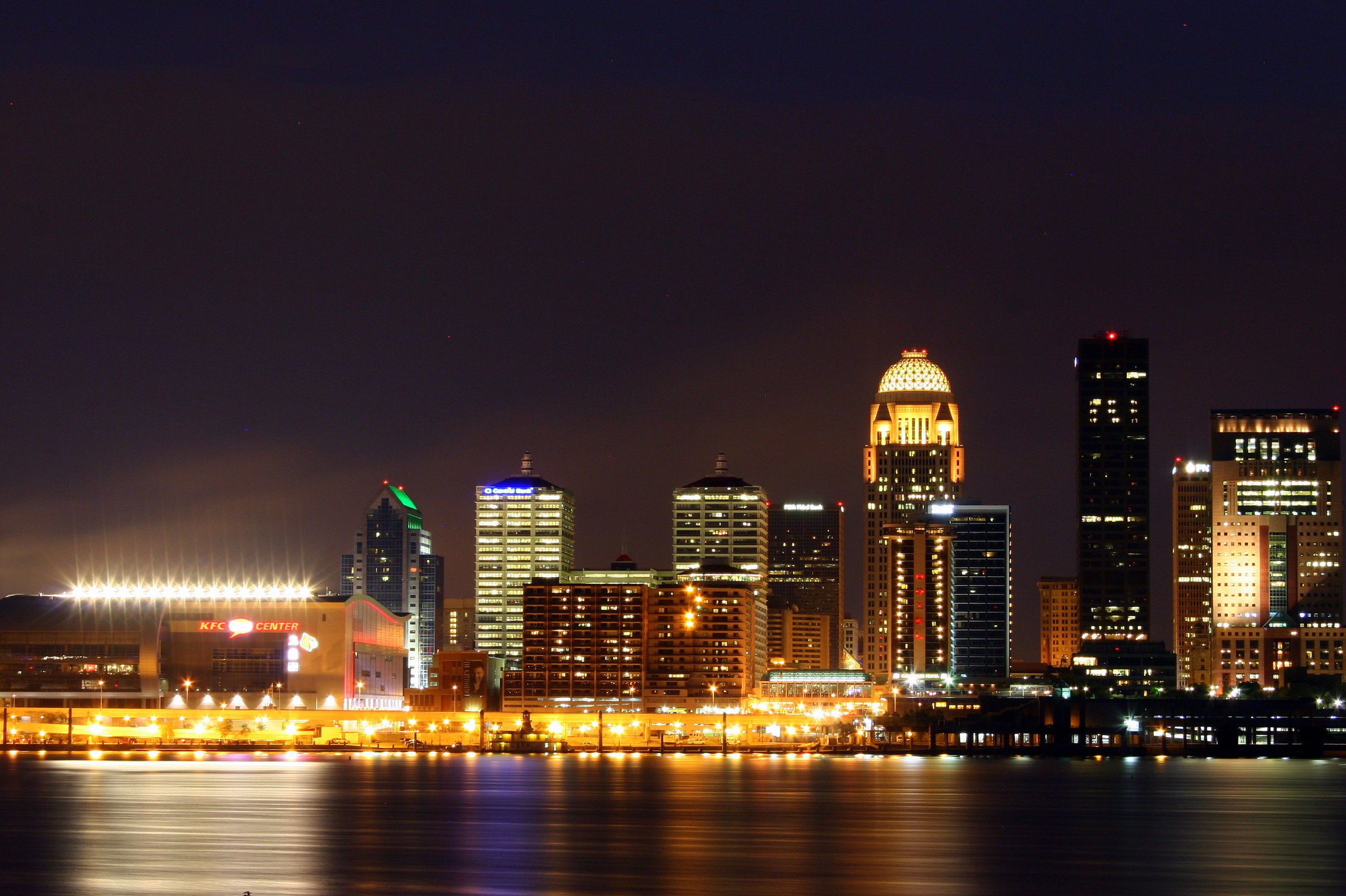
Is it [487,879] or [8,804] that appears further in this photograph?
[8,804]

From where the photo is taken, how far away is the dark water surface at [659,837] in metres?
92.8

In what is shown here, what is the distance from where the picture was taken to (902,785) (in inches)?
6747

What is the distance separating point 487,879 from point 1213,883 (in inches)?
1360

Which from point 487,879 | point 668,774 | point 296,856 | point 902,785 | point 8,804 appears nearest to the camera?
point 487,879

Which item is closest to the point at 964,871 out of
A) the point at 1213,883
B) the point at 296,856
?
the point at 1213,883

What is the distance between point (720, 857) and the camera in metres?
103

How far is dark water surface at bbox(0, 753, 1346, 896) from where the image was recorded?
92.8 meters

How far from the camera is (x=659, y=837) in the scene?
115188mm

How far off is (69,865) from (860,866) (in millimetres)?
39490

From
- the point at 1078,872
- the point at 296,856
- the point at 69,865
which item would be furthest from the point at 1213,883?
the point at 69,865

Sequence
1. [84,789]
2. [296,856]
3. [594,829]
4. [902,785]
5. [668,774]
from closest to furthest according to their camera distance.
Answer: [296,856] < [594,829] < [84,789] < [902,785] < [668,774]

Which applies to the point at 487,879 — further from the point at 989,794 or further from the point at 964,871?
the point at 989,794

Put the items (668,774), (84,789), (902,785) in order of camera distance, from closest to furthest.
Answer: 1. (84,789)
2. (902,785)
3. (668,774)

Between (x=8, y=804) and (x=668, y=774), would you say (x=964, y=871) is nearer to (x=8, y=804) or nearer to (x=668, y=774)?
(x=8, y=804)
